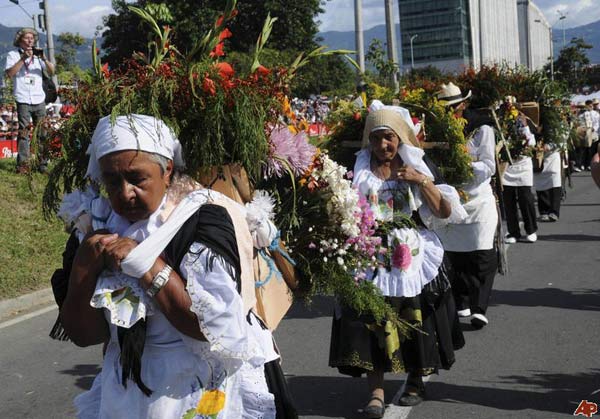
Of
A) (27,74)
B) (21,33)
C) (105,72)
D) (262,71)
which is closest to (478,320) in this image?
(262,71)

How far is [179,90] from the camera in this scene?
3.06 meters

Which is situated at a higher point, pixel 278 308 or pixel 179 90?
pixel 179 90

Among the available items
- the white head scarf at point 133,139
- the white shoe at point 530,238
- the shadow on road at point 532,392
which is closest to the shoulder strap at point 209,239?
the white head scarf at point 133,139

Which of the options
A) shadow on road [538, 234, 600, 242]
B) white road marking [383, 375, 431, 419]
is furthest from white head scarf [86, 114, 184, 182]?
shadow on road [538, 234, 600, 242]

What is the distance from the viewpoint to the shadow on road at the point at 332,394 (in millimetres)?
5391

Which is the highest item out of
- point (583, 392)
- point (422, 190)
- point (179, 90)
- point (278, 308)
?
point (179, 90)

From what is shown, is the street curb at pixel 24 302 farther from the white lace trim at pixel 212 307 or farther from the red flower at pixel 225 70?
the white lace trim at pixel 212 307

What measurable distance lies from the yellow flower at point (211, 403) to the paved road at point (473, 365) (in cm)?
262

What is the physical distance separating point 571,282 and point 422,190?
4.59 metres

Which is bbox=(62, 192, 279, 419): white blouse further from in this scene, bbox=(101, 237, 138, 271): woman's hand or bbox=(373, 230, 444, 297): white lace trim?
bbox=(373, 230, 444, 297): white lace trim

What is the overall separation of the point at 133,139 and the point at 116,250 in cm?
36

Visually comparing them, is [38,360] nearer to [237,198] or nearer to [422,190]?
[422,190]

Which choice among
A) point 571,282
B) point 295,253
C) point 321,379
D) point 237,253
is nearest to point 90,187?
point 237,253

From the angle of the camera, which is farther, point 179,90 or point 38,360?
point 38,360
